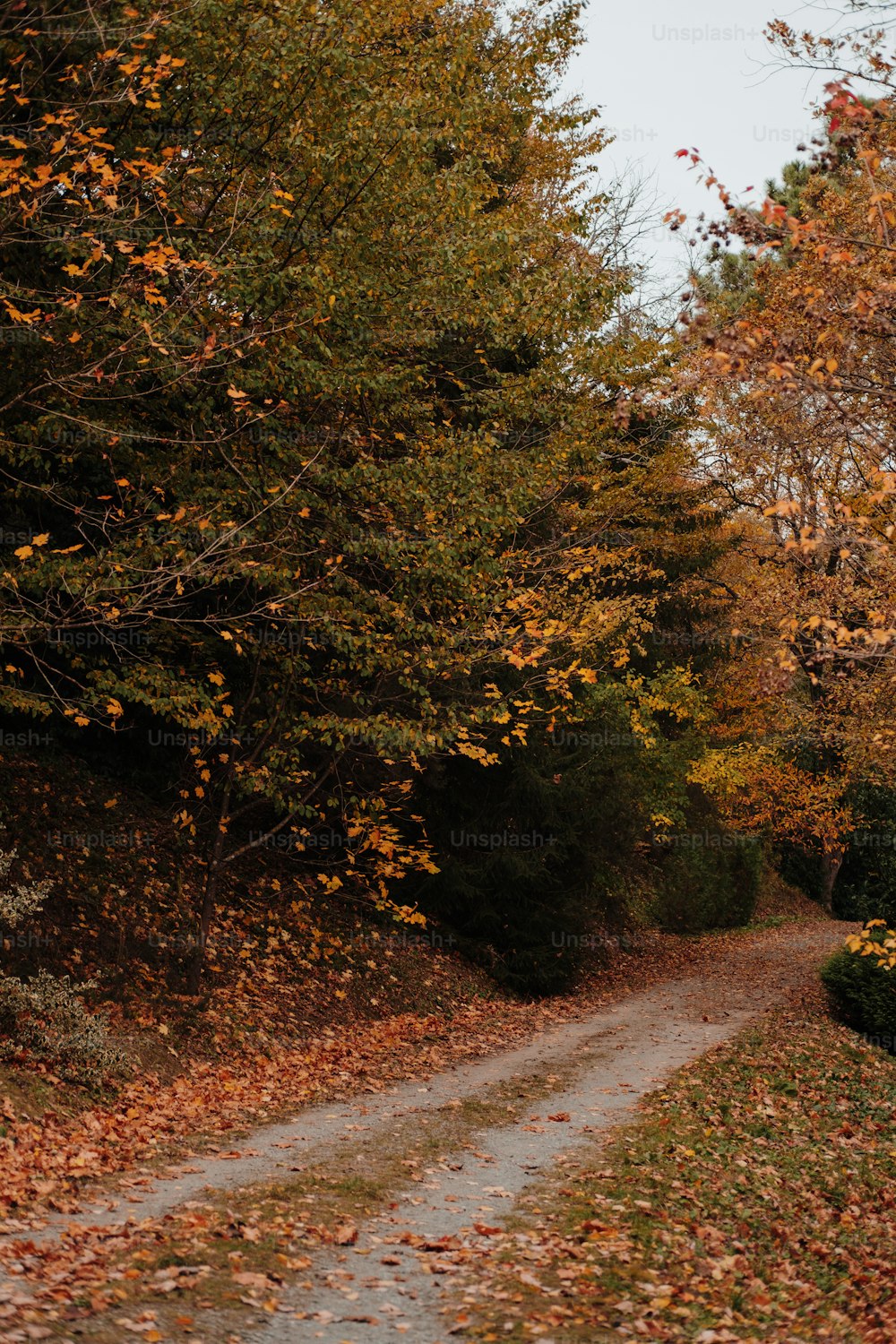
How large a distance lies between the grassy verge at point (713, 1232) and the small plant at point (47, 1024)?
3783mm

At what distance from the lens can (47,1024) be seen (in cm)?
916

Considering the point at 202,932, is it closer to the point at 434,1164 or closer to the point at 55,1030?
the point at 55,1030

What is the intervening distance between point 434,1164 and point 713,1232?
2.18 metres

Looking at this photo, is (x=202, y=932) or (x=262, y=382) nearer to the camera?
(x=262, y=382)

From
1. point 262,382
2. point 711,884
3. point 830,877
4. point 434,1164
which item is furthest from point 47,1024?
point 830,877

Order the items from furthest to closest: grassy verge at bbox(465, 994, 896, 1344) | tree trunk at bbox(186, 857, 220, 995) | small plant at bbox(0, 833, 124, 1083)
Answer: tree trunk at bbox(186, 857, 220, 995) < small plant at bbox(0, 833, 124, 1083) < grassy verge at bbox(465, 994, 896, 1344)

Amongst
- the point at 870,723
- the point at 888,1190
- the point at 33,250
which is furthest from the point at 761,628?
the point at 33,250

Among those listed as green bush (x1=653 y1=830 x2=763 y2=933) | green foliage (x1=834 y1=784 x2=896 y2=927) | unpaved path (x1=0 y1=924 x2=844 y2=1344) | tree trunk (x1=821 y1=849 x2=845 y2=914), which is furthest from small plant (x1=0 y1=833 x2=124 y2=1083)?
tree trunk (x1=821 y1=849 x2=845 y2=914)

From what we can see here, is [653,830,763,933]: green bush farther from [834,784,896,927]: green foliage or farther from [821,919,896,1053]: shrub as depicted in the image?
[821,919,896,1053]: shrub

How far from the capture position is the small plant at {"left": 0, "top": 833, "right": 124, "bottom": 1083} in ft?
29.0

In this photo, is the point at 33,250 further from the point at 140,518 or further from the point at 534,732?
the point at 534,732

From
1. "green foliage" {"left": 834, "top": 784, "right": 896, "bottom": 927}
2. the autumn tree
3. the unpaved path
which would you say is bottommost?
the unpaved path

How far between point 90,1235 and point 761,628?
59.6 ft

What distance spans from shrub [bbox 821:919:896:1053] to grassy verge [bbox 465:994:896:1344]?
171 inches
